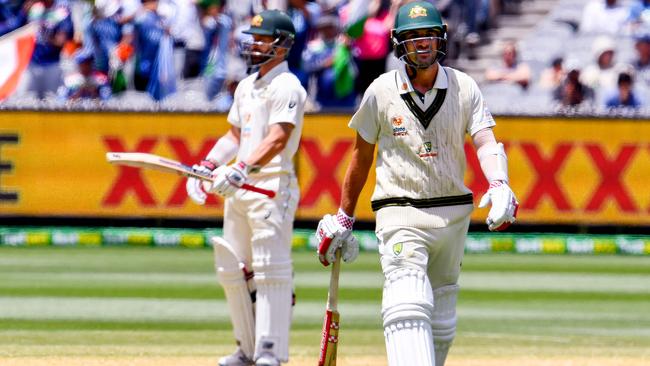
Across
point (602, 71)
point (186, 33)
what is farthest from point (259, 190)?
point (186, 33)

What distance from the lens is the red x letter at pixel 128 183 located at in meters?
15.8

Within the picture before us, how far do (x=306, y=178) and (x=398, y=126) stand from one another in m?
9.15

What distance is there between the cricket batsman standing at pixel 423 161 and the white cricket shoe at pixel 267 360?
5.44 ft

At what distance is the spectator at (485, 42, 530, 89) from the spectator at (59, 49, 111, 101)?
15.8 ft

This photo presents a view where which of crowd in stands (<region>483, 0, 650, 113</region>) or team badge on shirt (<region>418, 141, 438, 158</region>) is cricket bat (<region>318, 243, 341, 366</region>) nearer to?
team badge on shirt (<region>418, 141, 438, 158</region>)

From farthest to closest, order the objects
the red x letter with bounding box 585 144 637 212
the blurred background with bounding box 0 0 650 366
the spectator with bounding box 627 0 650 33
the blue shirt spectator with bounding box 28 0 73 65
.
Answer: the blue shirt spectator with bounding box 28 0 73 65
the spectator with bounding box 627 0 650 33
the red x letter with bounding box 585 144 637 212
the blurred background with bounding box 0 0 650 366

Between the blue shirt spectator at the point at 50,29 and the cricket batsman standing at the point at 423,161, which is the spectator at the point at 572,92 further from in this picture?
the cricket batsman standing at the point at 423,161

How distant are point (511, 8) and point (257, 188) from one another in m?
12.7

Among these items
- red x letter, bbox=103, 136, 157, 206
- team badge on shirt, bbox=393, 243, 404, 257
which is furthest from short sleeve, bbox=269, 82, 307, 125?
red x letter, bbox=103, 136, 157, 206

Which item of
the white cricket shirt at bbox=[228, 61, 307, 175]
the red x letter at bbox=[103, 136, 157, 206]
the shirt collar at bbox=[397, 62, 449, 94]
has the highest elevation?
the shirt collar at bbox=[397, 62, 449, 94]

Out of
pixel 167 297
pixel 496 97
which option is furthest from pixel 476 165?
pixel 167 297

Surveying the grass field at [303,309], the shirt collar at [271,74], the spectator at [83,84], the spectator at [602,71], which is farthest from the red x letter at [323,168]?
the shirt collar at [271,74]

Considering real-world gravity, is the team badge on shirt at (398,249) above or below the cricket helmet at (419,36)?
below

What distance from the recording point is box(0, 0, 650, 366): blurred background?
10305 mm
